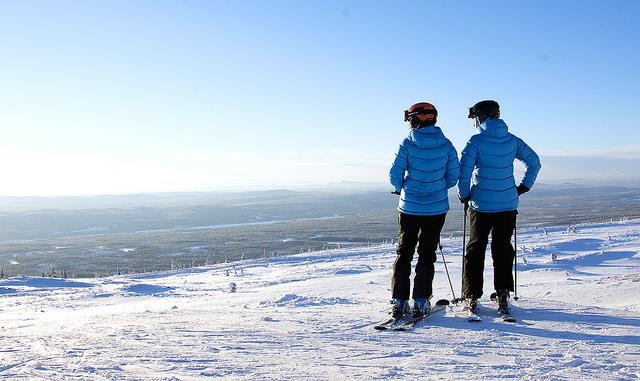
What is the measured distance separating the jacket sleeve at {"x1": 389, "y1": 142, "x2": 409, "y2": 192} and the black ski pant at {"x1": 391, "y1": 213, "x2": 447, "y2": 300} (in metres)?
0.38

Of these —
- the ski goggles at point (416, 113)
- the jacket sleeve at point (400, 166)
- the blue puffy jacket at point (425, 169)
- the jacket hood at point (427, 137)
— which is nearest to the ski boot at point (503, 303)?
the blue puffy jacket at point (425, 169)

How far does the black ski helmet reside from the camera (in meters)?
6.03

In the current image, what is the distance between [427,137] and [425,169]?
0.33 m

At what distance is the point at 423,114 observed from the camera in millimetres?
5754

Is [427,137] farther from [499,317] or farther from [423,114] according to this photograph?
[499,317]

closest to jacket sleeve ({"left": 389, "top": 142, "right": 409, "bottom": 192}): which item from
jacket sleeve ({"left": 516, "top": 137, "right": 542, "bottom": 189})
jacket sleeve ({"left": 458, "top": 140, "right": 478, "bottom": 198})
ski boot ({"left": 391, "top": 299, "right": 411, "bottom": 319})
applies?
jacket sleeve ({"left": 458, "top": 140, "right": 478, "bottom": 198})

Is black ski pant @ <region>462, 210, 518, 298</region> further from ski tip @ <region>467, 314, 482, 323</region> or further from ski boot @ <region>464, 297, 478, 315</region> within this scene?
ski tip @ <region>467, 314, 482, 323</region>

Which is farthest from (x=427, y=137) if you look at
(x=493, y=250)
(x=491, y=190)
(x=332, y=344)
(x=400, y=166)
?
(x=332, y=344)

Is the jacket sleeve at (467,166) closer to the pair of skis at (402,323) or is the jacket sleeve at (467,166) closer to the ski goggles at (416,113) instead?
the ski goggles at (416,113)

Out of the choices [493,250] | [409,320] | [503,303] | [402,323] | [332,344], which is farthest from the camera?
[493,250]

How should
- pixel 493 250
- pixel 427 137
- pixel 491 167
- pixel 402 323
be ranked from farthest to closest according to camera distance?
1. pixel 493 250
2. pixel 491 167
3. pixel 427 137
4. pixel 402 323

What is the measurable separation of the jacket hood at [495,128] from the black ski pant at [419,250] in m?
1.04

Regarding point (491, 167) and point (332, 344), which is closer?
point (332, 344)

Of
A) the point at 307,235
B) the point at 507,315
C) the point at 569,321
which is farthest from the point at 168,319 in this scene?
the point at 307,235
